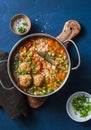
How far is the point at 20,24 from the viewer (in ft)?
11.3

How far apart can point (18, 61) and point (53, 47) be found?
0.76 feet

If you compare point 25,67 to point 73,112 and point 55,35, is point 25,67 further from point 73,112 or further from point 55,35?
point 73,112

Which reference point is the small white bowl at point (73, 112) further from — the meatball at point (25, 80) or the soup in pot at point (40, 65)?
→ the meatball at point (25, 80)

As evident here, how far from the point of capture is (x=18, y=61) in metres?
3.28

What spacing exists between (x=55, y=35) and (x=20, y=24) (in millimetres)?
236

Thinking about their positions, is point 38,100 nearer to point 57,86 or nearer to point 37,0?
point 57,86

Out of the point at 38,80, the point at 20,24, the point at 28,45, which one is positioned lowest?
the point at 38,80

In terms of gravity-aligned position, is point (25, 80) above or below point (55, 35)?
below

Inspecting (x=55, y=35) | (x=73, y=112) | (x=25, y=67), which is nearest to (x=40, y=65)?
(x=25, y=67)

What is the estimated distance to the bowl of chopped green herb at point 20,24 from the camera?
134 inches

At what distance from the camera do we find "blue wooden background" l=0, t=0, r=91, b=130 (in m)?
3.39

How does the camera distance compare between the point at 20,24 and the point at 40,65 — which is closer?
the point at 40,65

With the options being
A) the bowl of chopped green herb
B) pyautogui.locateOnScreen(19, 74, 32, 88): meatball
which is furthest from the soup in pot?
the bowl of chopped green herb

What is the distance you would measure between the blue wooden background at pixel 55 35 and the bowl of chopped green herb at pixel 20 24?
39 millimetres
